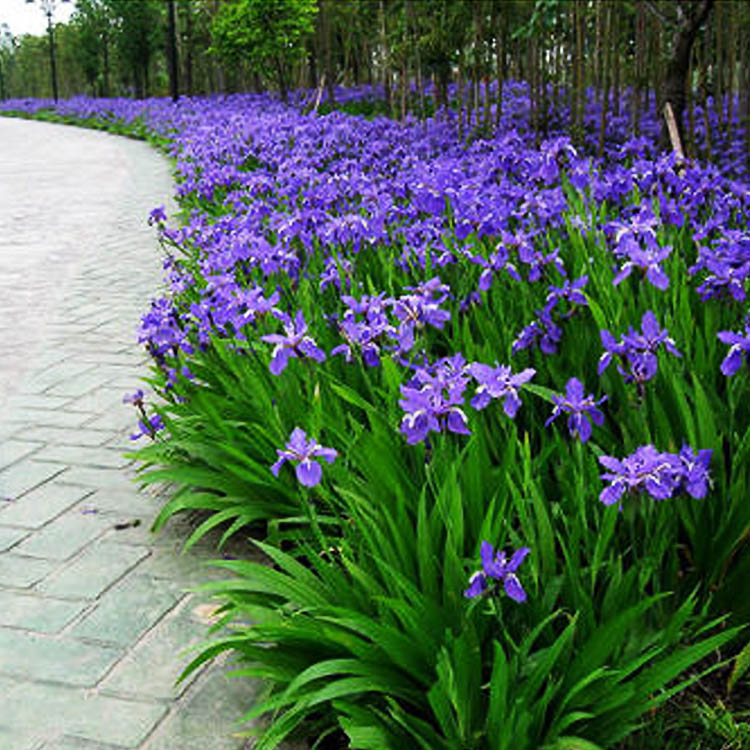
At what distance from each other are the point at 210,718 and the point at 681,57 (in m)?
6.53

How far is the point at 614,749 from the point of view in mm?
1851

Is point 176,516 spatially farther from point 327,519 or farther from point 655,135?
point 655,135

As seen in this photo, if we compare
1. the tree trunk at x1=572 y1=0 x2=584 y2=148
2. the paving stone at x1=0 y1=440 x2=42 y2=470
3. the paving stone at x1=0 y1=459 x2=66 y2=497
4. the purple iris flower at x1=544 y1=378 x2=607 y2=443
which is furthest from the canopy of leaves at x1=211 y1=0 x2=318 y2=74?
the purple iris flower at x1=544 y1=378 x2=607 y2=443

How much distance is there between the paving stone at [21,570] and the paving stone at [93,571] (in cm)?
5

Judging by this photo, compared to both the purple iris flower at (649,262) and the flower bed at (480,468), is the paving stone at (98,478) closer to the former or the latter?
the flower bed at (480,468)

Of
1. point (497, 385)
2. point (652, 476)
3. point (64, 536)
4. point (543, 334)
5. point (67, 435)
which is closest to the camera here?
point (652, 476)

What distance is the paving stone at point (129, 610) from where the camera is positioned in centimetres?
247

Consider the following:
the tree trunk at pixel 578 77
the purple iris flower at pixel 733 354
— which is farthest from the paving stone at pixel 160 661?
the tree trunk at pixel 578 77

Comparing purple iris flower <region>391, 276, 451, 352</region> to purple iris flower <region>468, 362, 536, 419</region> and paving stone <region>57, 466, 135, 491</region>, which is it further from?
paving stone <region>57, 466, 135, 491</region>

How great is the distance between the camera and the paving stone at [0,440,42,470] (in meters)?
3.71

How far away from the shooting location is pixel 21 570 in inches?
112

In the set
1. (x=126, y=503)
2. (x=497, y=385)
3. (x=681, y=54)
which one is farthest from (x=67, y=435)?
(x=681, y=54)

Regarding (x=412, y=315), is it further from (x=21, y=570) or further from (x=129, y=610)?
(x=21, y=570)

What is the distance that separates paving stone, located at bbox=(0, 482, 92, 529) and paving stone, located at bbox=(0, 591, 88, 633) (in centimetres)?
50
